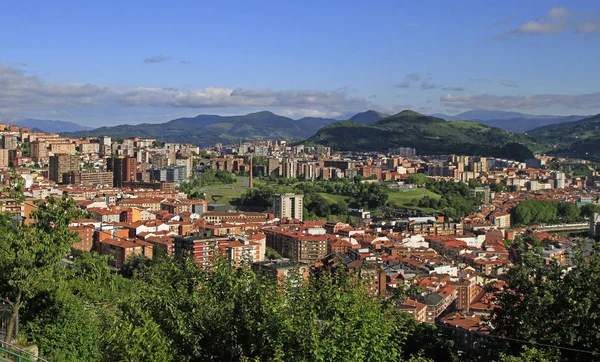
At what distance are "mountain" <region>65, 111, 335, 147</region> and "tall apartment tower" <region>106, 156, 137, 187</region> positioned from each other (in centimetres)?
6762

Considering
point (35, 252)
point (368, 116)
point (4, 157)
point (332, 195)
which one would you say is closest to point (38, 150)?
point (4, 157)

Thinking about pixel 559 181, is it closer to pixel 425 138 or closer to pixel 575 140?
pixel 425 138

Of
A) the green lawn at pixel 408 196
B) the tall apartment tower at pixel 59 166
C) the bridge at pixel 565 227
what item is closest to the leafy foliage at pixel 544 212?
the bridge at pixel 565 227

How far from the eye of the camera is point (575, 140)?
72125 mm

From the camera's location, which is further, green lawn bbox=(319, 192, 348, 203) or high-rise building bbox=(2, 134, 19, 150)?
high-rise building bbox=(2, 134, 19, 150)

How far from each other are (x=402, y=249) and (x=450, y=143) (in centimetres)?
4742

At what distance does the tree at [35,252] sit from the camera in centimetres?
394

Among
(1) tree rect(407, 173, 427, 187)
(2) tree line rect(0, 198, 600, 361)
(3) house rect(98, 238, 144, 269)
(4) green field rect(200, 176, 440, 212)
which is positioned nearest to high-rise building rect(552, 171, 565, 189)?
(1) tree rect(407, 173, 427, 187)

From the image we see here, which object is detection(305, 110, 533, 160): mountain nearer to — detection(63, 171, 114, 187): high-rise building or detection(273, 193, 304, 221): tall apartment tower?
detection(273, 193, 304, 221): tall apartment tower

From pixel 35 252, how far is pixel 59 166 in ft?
91.8

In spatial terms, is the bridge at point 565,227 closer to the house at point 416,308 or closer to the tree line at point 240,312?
the house at point 416,308

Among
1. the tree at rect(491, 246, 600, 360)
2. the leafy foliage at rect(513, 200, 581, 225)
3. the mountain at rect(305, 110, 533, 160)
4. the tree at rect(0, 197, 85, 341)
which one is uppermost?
the mountain at rect(305, 110, 533, 160)

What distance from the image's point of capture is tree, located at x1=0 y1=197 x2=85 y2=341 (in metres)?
3.94

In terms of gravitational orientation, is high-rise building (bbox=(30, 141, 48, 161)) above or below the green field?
above
